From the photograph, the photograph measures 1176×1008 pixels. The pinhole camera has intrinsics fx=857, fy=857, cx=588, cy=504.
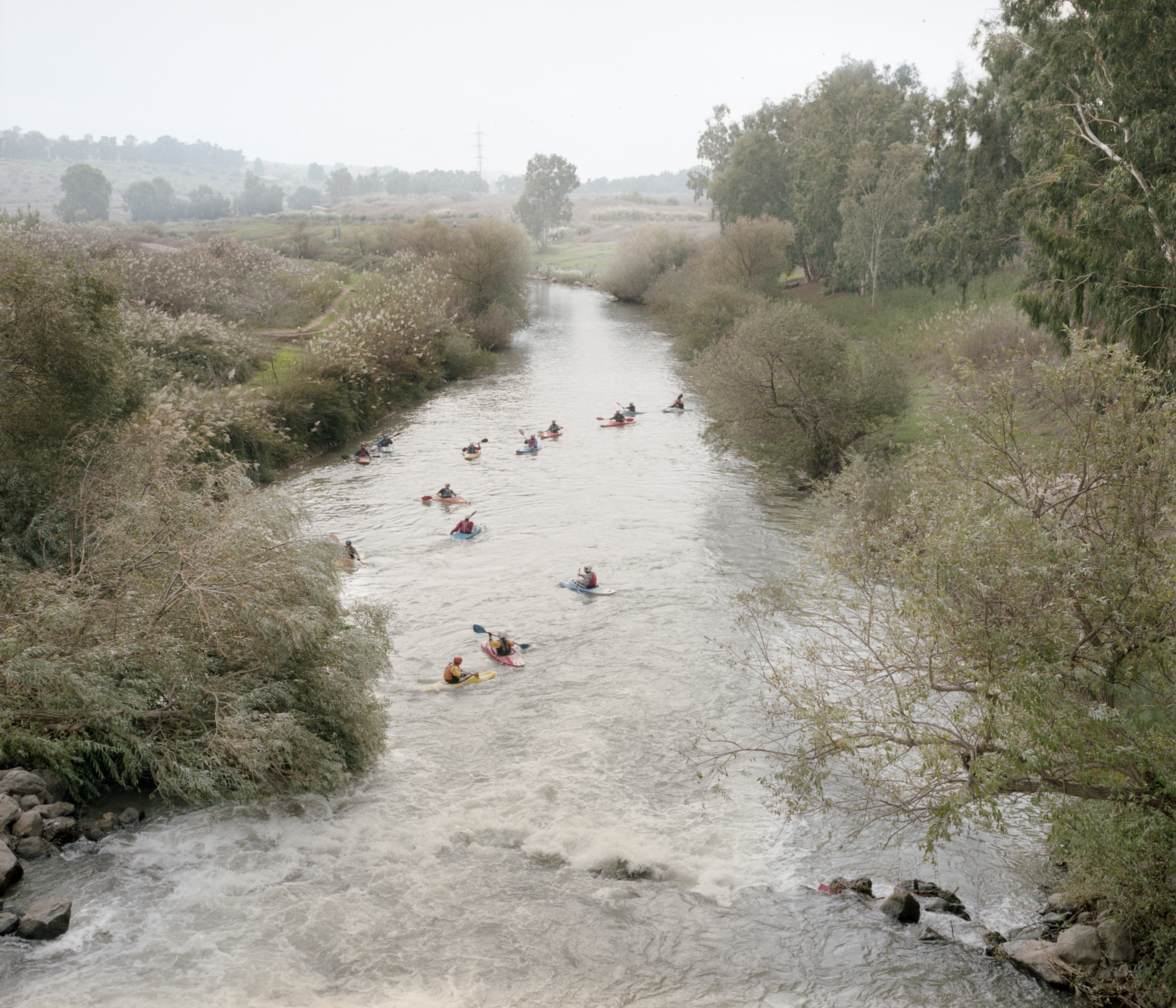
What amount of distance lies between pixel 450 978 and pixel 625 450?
23382 millimetres

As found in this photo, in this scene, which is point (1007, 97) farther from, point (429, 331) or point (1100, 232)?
point (429, 331)

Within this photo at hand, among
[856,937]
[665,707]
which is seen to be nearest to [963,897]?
[856,937]

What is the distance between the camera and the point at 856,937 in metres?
9.84

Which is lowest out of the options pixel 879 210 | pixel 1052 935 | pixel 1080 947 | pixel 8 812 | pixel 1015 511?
pixel 1052 935

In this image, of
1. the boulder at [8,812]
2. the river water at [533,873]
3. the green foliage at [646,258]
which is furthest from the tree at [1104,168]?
the green foliage at [646,258]

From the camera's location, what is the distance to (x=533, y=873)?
11.0 metres

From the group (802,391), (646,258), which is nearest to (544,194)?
(646,258)

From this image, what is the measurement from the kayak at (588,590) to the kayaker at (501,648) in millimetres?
3234

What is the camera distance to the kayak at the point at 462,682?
15555 mm

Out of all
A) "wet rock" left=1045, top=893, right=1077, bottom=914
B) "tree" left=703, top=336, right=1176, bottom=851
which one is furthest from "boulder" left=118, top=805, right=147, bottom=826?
"wet rock" left=1045, top=893, right=1077, bottom=914

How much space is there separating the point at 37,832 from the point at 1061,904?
12035 millimetres

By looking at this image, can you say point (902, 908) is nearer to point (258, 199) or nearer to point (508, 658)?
point (508, 658)

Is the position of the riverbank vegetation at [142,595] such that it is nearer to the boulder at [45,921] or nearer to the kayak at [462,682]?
the boulder at [45,921]

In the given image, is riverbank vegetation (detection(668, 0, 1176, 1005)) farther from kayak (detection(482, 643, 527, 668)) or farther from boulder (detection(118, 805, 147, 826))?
boulder (detection(118, 805, 147, 826))
